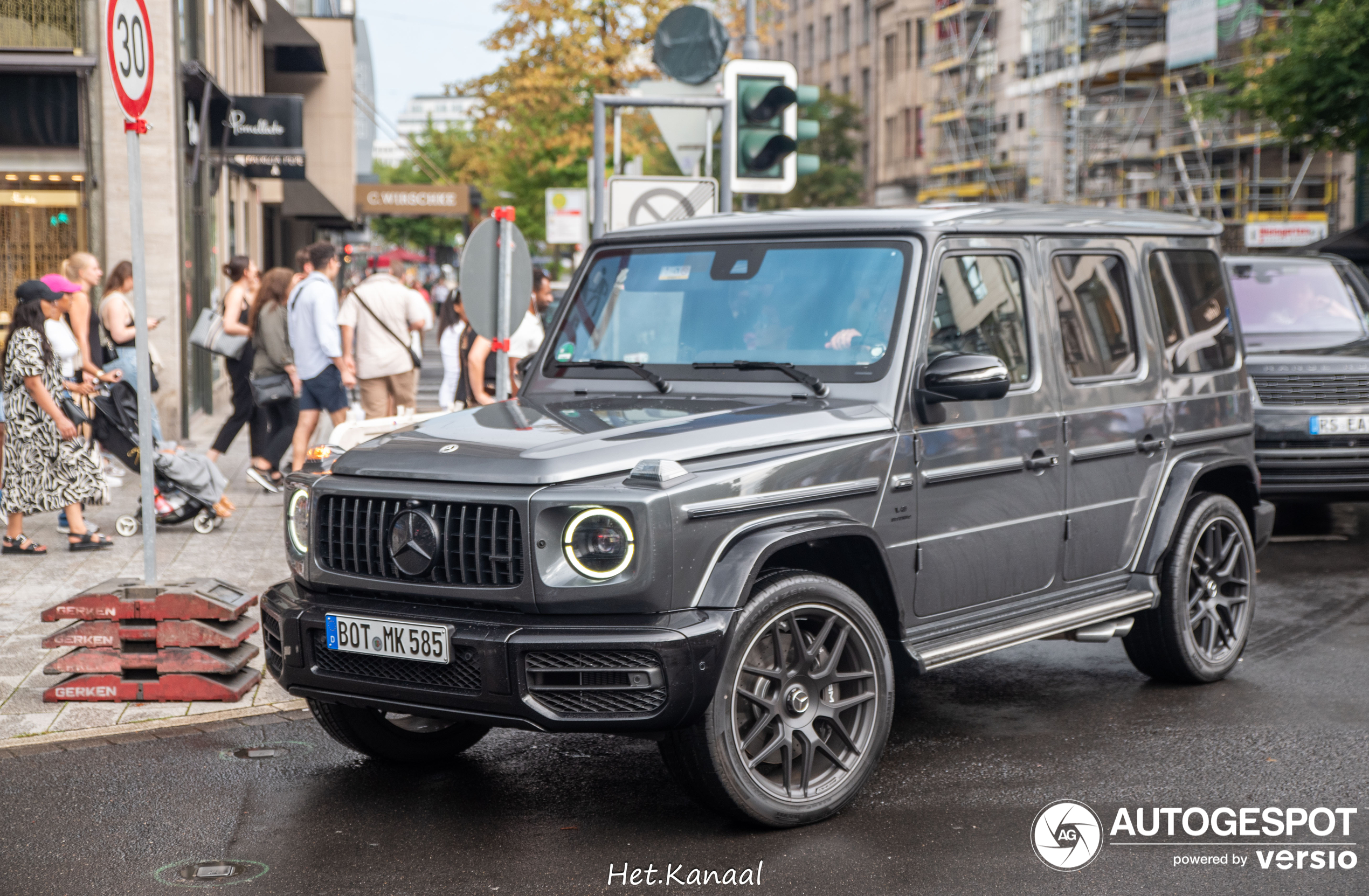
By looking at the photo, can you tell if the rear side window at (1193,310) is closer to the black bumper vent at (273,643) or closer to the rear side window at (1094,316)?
the rear side window at (1094,316)

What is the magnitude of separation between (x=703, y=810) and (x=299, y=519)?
1551mm

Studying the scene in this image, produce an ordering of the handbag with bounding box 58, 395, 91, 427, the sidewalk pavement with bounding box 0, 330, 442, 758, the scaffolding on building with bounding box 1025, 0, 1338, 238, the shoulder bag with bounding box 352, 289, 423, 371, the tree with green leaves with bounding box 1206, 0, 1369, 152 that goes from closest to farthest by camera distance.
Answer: the sidewalk pavement with bounding box 0, 330, 442, 758
the handbag with bounding box 58, 395, 91, 427
the shoulder bag with bounding box 352, 289, 423, 371
the tree with green leaves with bounding box 1206, 0, 1369, 152
the scaffolding on building with bounding box 1025, 0, 1338, 238

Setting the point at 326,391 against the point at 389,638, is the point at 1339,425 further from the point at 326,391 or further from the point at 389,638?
the point at 389,638

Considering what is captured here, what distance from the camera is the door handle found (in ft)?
20.1

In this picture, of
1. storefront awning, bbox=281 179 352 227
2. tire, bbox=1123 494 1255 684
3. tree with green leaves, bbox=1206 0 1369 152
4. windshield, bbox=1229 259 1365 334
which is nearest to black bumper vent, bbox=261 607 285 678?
tire, bbox=1123 494 1255 684

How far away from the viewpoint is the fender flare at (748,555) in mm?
4297

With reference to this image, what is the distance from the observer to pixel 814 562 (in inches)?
194

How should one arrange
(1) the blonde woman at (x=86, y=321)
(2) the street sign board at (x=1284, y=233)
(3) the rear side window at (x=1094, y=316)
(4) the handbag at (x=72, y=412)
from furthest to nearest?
(2) the street sign board at (x=1284, y=233) → (1) the blonde woman at (x=86, y=321) → (4) the handbag at (x=72, y=412) → (3) the rear side window at (x=1094, y=316)

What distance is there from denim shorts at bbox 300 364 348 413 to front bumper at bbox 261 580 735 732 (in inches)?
315

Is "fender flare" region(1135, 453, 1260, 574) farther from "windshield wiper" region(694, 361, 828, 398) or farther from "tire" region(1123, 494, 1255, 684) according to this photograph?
"windshield wiper" region(694, 361, 828, 398)

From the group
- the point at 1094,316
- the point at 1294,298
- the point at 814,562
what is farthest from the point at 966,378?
the point at 1294,298

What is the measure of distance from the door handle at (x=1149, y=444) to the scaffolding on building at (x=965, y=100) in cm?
5302

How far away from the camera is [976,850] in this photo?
445 cm

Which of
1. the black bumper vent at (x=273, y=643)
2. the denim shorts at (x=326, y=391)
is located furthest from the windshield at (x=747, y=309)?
the denim shorts at (x=326, y=391)
